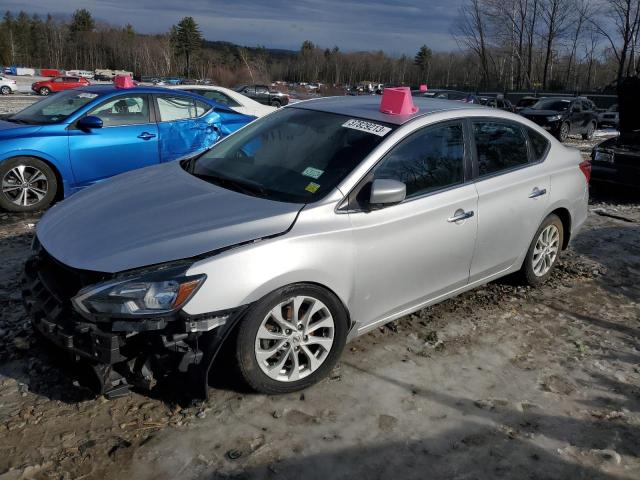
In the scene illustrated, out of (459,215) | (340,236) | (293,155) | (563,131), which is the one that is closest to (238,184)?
(293,155)

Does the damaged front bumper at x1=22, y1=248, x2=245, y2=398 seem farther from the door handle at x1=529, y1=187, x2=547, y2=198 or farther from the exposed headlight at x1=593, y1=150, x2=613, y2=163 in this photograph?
the exposed headlight at x1=593, y1=150, x2=613, y2=163

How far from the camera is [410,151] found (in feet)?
12.0

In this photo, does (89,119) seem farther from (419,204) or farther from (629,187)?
(629,187)

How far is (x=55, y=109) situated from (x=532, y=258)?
19.4 feet

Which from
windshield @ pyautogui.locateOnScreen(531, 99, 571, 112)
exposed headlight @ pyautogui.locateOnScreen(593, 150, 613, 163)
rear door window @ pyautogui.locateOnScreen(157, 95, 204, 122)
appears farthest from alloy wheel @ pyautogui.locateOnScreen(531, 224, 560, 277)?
windshield @ pyautogui.locateOnScreen(531, 99, 571, 112)

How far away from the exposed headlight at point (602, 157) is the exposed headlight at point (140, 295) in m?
8.19

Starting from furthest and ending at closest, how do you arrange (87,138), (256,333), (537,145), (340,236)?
(87,138) < (537,145) < (340,236) < (256,333)

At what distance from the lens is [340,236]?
3191 mm

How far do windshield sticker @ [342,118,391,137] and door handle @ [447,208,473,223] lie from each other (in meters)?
0.73

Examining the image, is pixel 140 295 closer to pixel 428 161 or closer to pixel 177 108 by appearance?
pixel 428 161

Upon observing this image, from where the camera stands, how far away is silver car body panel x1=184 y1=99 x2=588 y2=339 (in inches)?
113

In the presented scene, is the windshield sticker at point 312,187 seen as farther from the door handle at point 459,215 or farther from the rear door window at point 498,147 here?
the rear door window at point 498,147

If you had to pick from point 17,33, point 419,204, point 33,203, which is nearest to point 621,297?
point 419,204

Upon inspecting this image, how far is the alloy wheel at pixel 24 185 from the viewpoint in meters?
6.54
